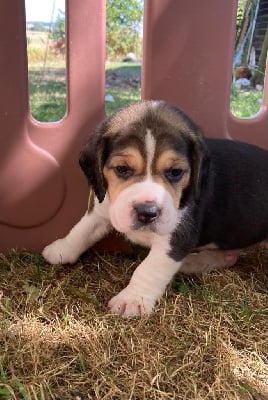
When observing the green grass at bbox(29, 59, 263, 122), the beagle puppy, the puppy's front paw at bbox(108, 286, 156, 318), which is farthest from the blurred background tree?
the puppy's front paw at bbox(108, 286, 156, 318)

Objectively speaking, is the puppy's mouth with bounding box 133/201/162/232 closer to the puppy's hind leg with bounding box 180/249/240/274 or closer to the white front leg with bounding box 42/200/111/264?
the white front leg with bounding box 42/200/111/264

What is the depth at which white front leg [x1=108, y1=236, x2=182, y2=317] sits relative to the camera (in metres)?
2.77

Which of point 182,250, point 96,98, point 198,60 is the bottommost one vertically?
point 182,250

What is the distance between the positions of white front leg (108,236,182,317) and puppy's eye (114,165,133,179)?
0.49 m

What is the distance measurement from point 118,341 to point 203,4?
83.7 inches

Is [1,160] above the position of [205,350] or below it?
above

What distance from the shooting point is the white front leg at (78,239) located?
319 cm

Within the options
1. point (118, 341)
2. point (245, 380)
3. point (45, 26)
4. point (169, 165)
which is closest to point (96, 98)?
point (169, 165)

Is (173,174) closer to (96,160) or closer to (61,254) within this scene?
(96,160)

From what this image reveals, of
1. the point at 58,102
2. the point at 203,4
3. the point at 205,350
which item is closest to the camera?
the point at 205,350

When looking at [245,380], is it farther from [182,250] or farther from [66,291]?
[66,291]

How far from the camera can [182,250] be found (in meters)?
2.87

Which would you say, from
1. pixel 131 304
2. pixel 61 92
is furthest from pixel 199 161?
pixel 61 92

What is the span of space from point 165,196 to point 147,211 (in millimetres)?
145
